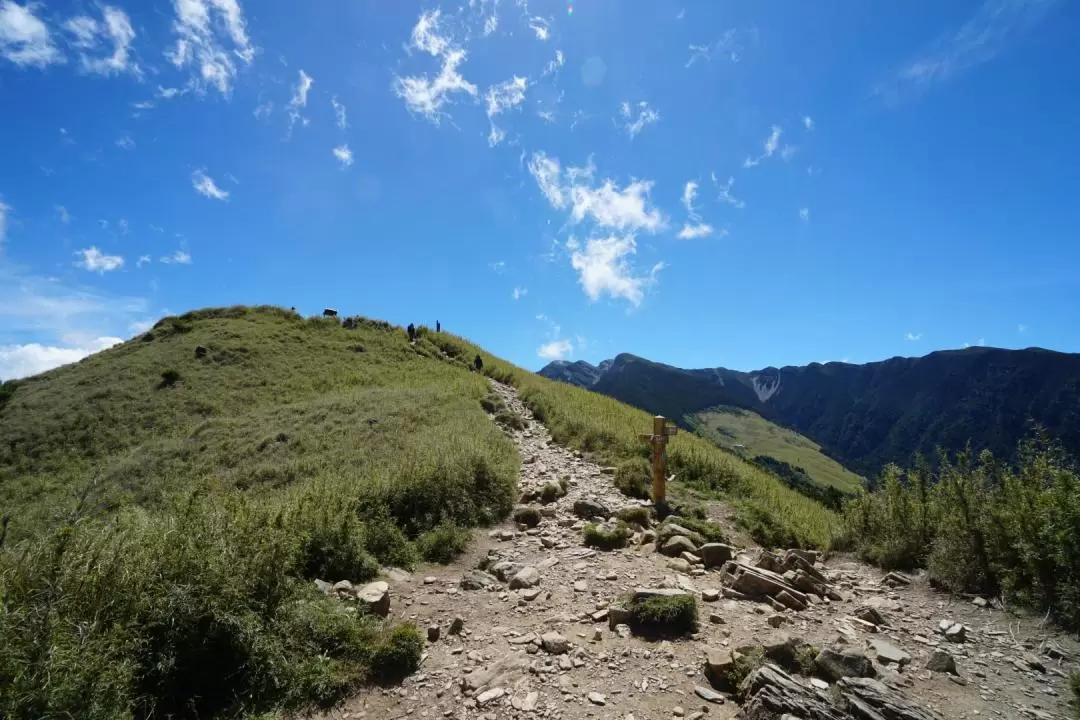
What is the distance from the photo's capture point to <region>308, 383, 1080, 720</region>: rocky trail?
4586 millimetres

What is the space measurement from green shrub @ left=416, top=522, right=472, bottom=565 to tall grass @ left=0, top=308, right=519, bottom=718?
0.04 m

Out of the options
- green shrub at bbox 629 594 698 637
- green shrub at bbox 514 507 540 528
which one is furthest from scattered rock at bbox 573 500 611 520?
green shrub at bbox 629 594 698 637

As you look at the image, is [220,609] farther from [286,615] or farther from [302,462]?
[302,462]

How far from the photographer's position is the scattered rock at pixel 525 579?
766cm

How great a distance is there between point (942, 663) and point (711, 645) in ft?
7.23

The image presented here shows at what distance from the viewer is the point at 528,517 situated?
10.8 meters

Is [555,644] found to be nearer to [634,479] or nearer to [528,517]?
[528,517]

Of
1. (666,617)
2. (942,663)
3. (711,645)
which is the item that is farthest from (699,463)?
(942,663)

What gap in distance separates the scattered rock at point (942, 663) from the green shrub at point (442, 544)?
22.0 ft

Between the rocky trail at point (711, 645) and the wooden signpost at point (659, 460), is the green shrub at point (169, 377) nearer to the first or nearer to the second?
the rocky trail at point (711, 645)

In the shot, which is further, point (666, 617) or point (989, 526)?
point (989, 526)

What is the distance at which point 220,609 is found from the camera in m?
4.88

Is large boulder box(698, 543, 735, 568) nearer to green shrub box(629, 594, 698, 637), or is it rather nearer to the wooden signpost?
green shrub box(629, 594, 698, 637)

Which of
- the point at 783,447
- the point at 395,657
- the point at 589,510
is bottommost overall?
the point at 395,657
